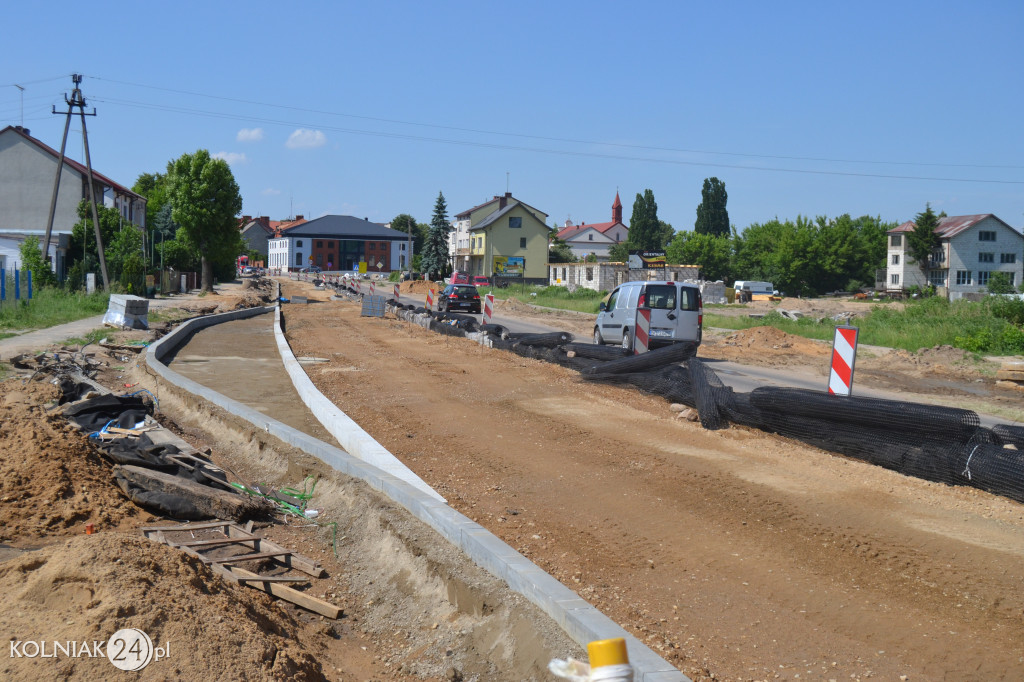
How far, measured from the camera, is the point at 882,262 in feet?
344

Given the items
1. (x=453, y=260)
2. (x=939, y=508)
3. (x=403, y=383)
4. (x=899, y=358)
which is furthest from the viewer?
(x=453, y=260)

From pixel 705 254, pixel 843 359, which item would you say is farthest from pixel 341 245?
pixel 843 359

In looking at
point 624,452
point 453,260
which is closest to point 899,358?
point 624,452

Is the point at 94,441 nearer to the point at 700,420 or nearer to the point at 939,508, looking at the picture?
the point at 700,420

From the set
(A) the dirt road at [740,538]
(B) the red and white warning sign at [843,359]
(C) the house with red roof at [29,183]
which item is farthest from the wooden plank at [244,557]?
(C) the house with red roof at [29,183]

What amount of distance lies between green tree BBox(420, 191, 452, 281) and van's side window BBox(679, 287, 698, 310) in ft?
291

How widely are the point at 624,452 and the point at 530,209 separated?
9962cm

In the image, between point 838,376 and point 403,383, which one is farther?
point 403,383

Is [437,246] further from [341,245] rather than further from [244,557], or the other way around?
[244,557]

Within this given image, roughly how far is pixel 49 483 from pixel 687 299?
50.4ft

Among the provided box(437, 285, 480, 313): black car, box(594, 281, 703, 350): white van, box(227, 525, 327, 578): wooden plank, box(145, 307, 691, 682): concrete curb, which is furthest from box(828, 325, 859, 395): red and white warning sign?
box(437, 285, 480, 313): black car

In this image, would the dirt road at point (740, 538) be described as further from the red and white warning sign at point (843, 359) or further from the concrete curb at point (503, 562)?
the red and white warning sign at point (843, 359)

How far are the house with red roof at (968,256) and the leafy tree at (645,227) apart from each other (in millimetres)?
54867

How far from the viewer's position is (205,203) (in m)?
62.5
